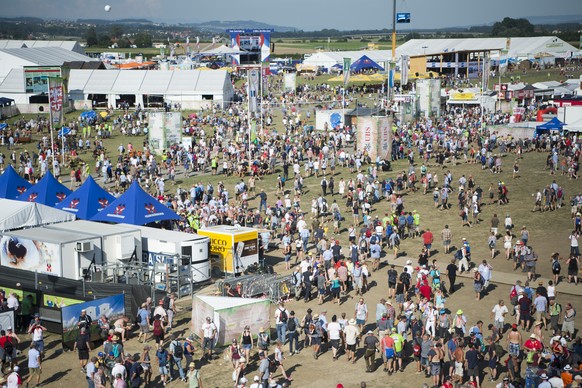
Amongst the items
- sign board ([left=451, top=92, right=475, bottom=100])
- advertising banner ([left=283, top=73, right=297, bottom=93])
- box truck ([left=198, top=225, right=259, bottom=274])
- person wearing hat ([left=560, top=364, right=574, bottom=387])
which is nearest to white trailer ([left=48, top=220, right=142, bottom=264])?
box truck ([left=198, top=225, right=259, bottom=274])

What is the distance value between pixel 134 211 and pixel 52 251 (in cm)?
438

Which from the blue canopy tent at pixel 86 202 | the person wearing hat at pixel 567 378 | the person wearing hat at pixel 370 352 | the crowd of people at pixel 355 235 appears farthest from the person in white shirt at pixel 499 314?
the blue canopy tent at pixel 86 202

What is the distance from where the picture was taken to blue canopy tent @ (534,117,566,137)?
1677 inches

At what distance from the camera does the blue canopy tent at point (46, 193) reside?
27.5m

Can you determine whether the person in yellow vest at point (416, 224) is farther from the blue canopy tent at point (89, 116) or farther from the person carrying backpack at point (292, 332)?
the blue canopy tent at point (89, 116)

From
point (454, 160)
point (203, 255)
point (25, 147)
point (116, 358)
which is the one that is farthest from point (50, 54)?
point (116, 358)

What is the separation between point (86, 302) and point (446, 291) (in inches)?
384

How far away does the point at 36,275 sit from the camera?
1964 cm

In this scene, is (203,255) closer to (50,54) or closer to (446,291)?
(446,291)

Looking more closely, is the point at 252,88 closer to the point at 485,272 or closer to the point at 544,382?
the point at 485,272

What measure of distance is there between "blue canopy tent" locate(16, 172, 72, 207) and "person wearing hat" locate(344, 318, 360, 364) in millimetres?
14905

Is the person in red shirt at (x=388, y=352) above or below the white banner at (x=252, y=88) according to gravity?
below

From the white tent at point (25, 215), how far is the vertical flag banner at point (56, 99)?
960 centimetres

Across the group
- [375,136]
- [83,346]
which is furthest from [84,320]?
[375,136]
